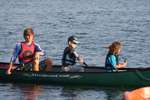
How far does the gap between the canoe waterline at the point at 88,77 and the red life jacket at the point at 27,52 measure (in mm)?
560

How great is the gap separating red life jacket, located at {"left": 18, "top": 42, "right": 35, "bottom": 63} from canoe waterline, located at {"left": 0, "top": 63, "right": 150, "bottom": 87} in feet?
1.84

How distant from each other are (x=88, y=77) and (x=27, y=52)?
Result: 169cm

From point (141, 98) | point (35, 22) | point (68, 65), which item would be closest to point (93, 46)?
point (68, 65)

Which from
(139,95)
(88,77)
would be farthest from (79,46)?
(139,95)

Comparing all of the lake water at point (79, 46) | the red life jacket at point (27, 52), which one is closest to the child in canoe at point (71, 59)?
the lake water at point (79, 46)

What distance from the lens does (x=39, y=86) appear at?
15594 mm

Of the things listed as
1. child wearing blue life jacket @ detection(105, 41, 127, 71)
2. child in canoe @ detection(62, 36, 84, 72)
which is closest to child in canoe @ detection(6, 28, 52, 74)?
child in canoe @ detection(62, 36, 84, 72)

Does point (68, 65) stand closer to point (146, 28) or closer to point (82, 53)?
point (82, 53)

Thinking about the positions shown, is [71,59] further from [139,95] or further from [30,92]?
[139,95]

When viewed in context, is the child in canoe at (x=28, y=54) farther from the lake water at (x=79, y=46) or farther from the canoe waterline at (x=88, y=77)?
the lake water at (x=79, y=46)

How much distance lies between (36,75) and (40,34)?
19668 mm

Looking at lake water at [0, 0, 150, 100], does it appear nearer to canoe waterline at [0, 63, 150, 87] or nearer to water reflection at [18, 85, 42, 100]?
water reflection at [18, 85, 42, 100]

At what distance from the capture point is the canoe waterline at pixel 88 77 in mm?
14688

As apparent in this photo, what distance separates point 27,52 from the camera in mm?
14805
